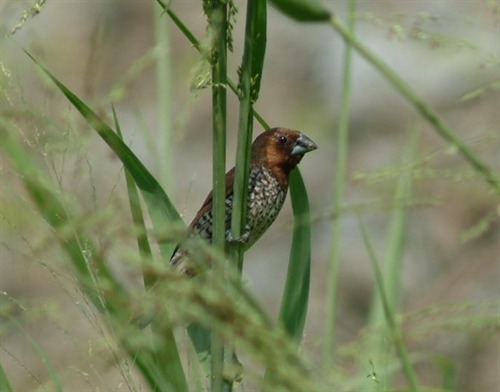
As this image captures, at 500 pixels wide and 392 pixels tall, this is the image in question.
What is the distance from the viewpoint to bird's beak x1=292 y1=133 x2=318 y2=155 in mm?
3343

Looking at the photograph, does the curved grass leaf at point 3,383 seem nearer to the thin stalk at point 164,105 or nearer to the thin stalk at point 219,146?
the thin stalk at point 219,146

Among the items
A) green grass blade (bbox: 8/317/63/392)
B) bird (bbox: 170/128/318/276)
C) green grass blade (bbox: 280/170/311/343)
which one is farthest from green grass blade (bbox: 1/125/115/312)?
bird (bbox: 170/128/318/276)

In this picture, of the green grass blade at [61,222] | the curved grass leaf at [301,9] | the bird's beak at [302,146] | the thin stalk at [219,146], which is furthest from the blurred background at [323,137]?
the curved grass leaf at [301,9]

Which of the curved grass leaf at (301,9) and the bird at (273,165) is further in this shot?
the bird at (273,165)

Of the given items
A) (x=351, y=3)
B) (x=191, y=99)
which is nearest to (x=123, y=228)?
(x=191, y=99)

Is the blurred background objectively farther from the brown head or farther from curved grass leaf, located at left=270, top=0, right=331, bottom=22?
curved grass leaf, located at left=270, top=0, right=331, bottom=22

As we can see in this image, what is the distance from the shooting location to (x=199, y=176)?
669 centimetres

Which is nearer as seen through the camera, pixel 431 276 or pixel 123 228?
pixel 123 228

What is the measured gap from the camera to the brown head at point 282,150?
11.1 feet

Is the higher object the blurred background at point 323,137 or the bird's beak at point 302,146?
the blurred background at point 323,137

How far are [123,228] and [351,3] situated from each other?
1.25 meters

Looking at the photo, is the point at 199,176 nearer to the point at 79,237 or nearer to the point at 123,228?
the point at 79,237

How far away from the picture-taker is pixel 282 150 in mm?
3377

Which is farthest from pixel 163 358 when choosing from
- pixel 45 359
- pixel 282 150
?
pixel 282 150
